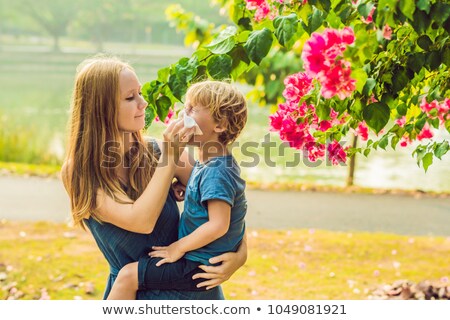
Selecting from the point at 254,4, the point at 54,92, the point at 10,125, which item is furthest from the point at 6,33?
the point at 254,4

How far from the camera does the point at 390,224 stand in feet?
22.9

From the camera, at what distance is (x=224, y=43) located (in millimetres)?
2670

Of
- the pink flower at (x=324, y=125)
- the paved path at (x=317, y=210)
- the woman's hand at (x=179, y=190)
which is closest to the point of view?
the woman's hand at (x=179, y=190)

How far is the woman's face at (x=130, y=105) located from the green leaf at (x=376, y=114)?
792 millimetres

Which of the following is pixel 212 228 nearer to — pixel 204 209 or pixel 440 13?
pixel 204 209

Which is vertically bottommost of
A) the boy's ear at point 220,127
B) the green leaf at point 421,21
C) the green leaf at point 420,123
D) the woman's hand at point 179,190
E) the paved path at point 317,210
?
the paved path at point 317,210

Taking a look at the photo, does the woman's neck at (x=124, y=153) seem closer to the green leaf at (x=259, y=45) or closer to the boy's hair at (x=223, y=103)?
the boy's hair at (x=223, y=103)

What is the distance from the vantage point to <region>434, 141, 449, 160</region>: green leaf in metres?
2.87

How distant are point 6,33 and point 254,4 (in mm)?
55251

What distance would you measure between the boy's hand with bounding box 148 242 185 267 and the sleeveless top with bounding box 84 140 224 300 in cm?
6

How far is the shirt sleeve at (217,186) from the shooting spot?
245 cm

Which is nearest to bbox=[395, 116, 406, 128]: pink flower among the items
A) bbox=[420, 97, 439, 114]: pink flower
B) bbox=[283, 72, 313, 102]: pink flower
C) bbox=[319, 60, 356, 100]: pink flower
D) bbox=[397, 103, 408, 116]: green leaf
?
bbox=[420, 97, 439, 114]: pink flower

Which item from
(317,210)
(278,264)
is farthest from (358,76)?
(317,210)

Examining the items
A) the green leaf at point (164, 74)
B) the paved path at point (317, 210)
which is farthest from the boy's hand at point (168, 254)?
the paved path at point (317, 210)
